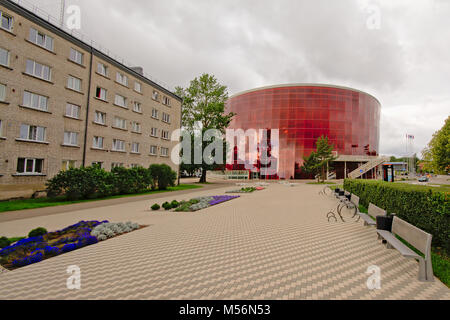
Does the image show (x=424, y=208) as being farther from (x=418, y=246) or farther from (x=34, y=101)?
(x=34, y=101)

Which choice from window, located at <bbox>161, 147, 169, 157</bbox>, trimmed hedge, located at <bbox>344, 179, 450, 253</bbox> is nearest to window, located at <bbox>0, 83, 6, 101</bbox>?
window, located at <bbox>161, 147, 169, 157</bbox>

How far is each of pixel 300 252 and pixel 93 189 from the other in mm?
15072

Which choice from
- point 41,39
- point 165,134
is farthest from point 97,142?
point 165,134

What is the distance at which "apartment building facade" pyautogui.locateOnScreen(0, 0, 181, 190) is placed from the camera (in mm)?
15109

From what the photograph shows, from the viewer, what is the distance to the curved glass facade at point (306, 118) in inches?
2192

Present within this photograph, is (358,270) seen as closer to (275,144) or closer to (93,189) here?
(93,189)

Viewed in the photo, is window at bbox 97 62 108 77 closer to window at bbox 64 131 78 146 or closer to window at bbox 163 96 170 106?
window at bbox 64 131 78 146

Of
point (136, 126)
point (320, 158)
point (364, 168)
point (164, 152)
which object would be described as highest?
point (136, 126)

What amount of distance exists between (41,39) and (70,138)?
7260 mm

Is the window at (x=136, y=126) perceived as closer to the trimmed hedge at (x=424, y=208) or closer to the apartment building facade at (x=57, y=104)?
the apartment building facade at (x=57, y=104)

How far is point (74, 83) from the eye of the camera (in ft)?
64.4

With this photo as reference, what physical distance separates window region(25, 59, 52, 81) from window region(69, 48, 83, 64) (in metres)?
2.60

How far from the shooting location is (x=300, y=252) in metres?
5.82

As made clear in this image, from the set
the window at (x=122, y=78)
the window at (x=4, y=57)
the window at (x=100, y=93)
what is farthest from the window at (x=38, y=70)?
the window at (x=122, y=78)
